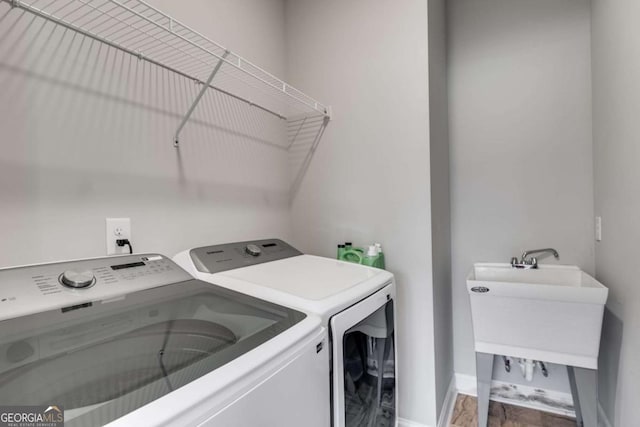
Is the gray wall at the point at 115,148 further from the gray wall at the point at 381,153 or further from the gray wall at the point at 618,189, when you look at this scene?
the gray wall at the point at 618,189

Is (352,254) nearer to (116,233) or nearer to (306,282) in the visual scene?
(306,282)

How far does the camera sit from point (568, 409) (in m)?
1.95

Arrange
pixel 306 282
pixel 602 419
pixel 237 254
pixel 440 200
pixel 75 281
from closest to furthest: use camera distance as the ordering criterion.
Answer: pixel 75 281 → pixel 306 282 → pixel 237 254 → pixel 602 419 → pixel 440 200

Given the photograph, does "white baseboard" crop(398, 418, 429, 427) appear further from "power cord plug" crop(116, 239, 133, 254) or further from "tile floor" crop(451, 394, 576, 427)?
"power cord plug" crop(116, 239, 133, 254)

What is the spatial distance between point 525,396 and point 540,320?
860 millimetres

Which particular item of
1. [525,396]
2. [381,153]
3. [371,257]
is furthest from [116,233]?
[525,396]

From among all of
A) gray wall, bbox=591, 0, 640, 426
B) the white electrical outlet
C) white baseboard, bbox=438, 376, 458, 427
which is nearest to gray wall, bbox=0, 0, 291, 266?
the white electrical outlet

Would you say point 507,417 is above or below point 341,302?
below

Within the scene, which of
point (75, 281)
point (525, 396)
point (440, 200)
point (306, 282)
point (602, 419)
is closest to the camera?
point (75, 281)

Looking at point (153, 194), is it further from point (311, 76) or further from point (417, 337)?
point (417, 337)

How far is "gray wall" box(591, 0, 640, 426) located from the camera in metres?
1.33

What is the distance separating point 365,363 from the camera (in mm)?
1240

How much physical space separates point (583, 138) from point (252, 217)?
2.05 metres

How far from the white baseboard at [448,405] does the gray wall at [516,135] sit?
161 millimetres
